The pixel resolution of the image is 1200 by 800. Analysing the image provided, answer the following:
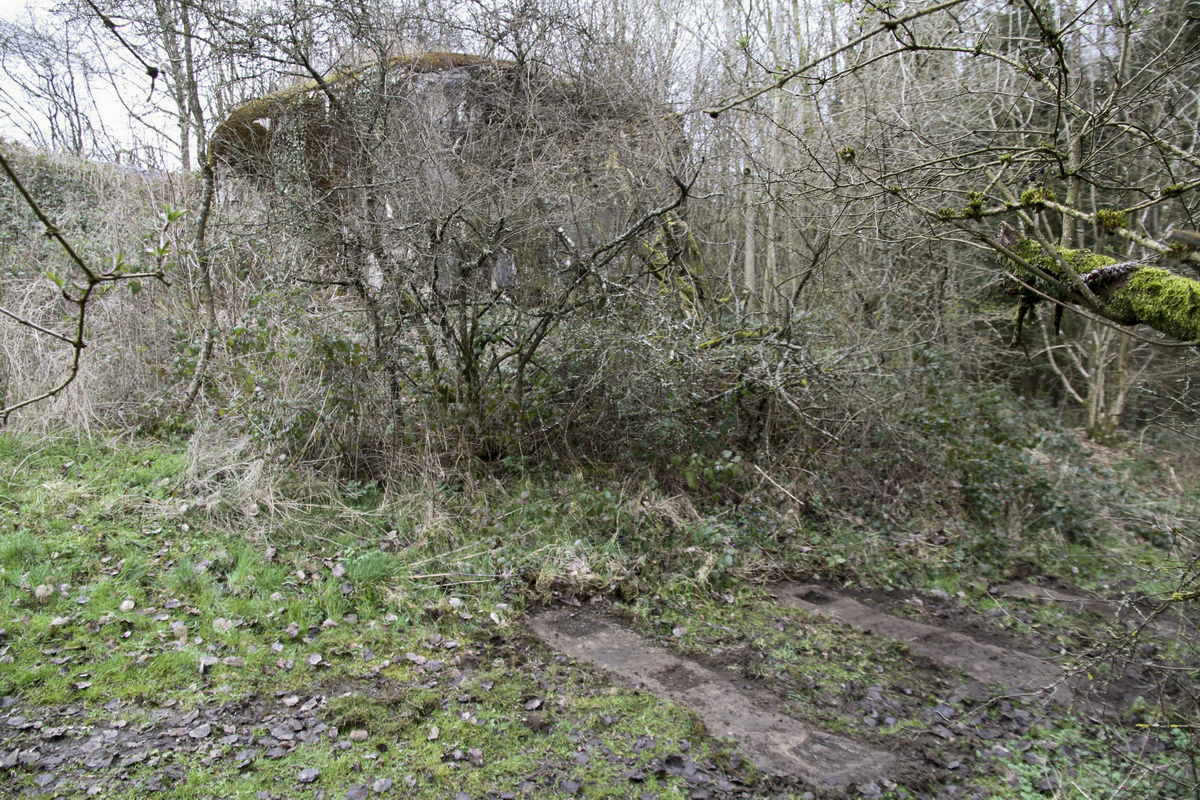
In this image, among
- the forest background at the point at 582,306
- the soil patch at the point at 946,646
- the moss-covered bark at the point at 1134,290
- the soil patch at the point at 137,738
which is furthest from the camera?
the forest background at the point at 582,306

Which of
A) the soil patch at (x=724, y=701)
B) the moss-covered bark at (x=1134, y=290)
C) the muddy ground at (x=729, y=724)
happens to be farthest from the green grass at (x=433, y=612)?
the moss-covered bark at (x=1134, y=290)

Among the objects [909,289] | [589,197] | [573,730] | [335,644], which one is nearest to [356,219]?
[589,197]

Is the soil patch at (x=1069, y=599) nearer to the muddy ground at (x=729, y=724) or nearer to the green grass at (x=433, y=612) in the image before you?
the green grass at (x=433, y=612)

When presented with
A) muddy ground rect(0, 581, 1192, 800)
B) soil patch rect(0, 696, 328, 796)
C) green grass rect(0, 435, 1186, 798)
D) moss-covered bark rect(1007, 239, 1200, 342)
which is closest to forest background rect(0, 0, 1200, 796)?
green grass rect(0, 435, 1186, 798)

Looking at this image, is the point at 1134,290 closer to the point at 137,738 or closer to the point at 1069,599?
the point at 1069,599

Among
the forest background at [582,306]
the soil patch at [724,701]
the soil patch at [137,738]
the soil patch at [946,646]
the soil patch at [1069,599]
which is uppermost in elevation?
the forest background at [582,306]

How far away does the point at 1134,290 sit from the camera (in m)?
2.60

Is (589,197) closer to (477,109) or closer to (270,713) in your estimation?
(477,109)

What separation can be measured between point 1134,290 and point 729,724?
114 inches

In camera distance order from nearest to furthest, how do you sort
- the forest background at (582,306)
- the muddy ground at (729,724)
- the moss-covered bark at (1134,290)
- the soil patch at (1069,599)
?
the moss-covered bark at (1134,290), the muddy ground at (729,724), the soil patch at (1069,599), the forest background at (582,306)

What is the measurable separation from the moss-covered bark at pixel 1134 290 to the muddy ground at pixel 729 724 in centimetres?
176

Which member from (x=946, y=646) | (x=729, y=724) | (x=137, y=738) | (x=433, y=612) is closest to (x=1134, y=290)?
(x=729, y=724)

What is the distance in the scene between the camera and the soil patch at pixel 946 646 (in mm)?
4656

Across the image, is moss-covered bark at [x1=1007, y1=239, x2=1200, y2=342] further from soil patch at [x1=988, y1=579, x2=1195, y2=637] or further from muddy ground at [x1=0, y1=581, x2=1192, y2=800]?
soil patch at [x1=988, y1=579, x2=1195, y2=637]
